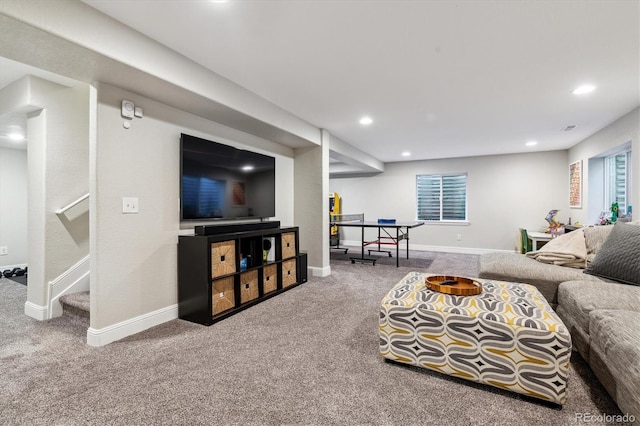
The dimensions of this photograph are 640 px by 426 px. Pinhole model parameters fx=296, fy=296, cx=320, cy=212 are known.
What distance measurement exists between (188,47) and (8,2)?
36.9 inches

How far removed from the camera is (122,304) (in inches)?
92.2

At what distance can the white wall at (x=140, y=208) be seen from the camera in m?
2.20

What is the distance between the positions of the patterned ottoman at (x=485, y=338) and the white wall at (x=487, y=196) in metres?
5.15

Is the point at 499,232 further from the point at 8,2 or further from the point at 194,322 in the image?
the point at 8,2

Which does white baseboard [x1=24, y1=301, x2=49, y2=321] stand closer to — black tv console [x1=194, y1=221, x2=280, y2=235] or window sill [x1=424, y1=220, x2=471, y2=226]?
black tv console [x1=194, y1=221, x2=280, y2=235]

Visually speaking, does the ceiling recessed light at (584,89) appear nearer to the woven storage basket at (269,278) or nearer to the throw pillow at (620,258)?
the throw pillow at (620,258)

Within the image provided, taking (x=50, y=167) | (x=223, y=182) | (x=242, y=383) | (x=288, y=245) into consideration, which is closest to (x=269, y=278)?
(x=288, y=245)

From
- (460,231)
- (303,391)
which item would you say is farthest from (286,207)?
(460,231)

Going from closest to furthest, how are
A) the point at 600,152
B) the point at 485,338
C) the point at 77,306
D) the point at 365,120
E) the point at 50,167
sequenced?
the point at 485,338 < the point at 77,306 < the point at 50,167 < the point at 365,120 < the point at 600,152

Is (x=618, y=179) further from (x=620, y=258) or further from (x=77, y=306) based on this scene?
(x=77, y=306)

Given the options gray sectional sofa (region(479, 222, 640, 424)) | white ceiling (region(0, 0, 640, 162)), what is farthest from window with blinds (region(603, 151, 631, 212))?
gray sectional sofa (region(479, 222, 640, 424))

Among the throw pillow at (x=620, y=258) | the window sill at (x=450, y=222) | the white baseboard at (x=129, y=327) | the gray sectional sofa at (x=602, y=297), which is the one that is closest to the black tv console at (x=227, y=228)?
the white baseboard at (x=129, y=327)

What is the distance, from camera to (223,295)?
9.00ft

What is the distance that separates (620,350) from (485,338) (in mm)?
528
